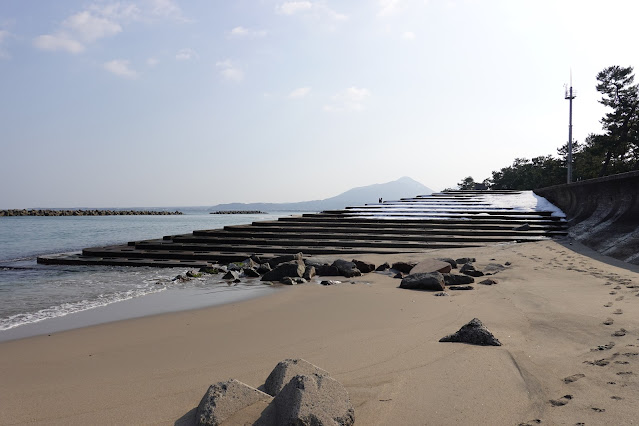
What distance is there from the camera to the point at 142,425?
2.61 m

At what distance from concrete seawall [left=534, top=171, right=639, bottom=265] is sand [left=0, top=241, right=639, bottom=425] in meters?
3.29

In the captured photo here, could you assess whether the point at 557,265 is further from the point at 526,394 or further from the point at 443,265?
the point at 526,394

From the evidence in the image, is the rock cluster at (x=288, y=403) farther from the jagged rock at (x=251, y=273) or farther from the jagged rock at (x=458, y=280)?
the jagged rock at (x=251, y=273)

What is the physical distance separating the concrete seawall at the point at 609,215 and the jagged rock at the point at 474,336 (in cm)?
553

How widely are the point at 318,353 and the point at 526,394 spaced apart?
1724 mm

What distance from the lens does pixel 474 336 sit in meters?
3.81

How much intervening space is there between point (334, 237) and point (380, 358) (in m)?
10.6

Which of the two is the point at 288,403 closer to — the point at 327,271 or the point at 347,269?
the point at 347,269

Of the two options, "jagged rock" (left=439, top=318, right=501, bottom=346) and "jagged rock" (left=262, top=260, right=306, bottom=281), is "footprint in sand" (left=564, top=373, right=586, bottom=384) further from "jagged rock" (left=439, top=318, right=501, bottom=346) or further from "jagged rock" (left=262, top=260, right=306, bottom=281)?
"jagged rock" (left=262, top=260, right=306, bottom=281)

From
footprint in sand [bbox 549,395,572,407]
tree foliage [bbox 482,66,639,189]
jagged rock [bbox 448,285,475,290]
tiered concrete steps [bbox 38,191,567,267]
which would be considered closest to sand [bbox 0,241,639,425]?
footprint in sand [bbox 549,395,572,407]

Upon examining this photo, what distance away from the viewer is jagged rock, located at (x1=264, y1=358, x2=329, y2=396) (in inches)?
109

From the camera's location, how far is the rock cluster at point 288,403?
2.29 m

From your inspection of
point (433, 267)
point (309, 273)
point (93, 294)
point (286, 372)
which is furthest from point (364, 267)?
point (286, 372)

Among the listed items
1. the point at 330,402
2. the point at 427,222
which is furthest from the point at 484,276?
the point at 427,222
